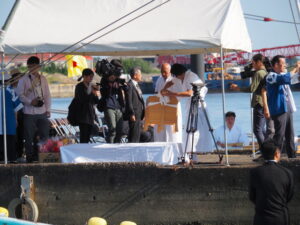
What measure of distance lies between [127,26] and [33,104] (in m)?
2.05

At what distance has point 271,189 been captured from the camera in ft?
28.6

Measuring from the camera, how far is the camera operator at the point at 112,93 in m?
13.1

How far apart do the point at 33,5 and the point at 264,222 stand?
5.46m

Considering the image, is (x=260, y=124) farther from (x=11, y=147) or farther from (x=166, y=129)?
(x=11, y=147)

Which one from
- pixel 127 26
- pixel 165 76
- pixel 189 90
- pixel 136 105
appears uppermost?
pixel 127 26

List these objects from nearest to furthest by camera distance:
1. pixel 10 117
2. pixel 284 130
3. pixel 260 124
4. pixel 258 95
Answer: pixel 284 130
pixel 258 95
pixel 260 124
pixel 10 117

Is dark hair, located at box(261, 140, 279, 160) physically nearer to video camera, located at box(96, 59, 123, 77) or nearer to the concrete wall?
the concrete wall

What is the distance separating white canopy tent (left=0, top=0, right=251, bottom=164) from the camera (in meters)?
11.9

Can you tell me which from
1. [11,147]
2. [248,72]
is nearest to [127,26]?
[248,72]

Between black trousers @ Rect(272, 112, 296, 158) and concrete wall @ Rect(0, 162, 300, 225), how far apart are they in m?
0.99

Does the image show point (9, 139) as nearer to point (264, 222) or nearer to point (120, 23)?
point (120, 23)

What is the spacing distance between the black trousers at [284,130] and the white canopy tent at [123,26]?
1182 mm

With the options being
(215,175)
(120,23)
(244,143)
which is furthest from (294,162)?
(244,143)

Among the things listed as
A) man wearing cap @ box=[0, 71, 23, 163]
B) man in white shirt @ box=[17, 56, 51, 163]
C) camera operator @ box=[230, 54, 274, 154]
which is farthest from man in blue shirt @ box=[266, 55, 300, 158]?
man wearing cap @ box=[0, 71, 23, 163]
